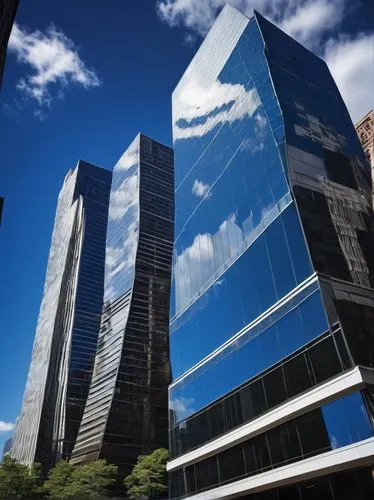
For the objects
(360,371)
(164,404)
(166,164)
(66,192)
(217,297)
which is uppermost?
(66,192)

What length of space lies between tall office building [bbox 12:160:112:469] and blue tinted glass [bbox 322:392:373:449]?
7856 cm

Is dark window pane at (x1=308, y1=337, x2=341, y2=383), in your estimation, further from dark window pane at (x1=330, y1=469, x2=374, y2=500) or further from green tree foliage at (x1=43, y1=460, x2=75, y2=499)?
green tree foliage at (x1=43, y1=460, x2=75, y2=499)

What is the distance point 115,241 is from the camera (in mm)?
107312

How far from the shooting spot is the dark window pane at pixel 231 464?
114 feet

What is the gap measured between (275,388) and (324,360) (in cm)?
538

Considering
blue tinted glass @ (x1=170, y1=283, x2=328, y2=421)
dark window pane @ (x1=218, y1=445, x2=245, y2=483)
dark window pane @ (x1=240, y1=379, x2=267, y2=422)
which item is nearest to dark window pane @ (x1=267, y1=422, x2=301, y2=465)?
dark window pane @ (x1=240, y1=379, x2=267, y2=422)

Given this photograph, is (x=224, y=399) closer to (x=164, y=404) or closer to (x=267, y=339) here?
(x=267, y=339)

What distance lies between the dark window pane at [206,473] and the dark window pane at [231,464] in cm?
96

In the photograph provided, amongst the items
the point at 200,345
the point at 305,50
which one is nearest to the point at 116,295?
the point at 200,345

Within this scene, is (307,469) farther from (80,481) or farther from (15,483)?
(15,483)

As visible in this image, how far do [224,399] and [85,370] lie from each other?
250ft

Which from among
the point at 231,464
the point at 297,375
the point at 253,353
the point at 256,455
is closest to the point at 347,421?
the point at 297,375

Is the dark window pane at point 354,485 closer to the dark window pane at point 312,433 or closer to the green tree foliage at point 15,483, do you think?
the dark window pane at point 312,433

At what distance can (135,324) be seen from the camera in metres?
86.3
